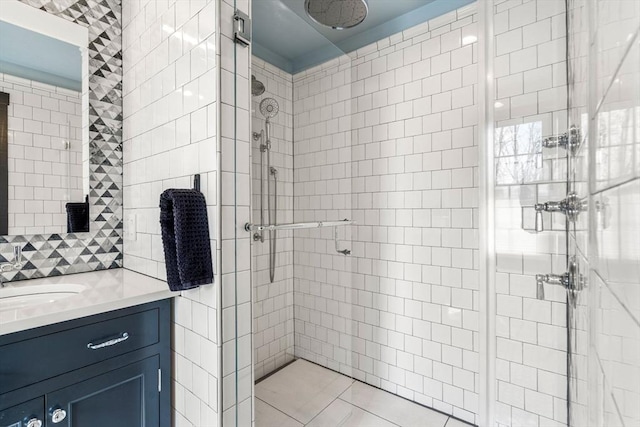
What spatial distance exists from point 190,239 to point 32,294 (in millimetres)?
860

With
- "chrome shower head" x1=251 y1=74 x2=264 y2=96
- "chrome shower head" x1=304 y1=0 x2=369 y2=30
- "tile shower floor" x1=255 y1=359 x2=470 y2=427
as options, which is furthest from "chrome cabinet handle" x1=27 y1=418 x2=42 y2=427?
"chrome shower head" x1=304 y1=0 x2=369 y2=30

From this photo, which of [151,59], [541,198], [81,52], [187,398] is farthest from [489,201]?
[81,52]

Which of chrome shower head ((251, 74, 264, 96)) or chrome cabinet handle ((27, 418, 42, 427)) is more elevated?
chrome shower head ((251, 74, 264, 96))

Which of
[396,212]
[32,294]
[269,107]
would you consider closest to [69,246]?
[32,294]

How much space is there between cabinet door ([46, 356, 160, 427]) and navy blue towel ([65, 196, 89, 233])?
814 millimetres

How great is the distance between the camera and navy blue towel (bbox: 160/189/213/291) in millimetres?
1014

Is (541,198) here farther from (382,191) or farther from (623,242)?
(623,242)

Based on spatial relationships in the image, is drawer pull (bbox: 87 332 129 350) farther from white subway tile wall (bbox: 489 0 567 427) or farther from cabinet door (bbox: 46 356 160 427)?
white subway tile wall (bbox: 489 0 567 427)

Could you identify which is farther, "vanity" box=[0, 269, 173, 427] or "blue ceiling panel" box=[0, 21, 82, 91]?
"blue ceiling panel" box=[0, 21, 82, 91]

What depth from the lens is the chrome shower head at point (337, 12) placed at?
151cm

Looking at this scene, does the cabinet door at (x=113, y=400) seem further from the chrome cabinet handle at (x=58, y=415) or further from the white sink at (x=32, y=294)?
the white sink at (x=32, y=294)

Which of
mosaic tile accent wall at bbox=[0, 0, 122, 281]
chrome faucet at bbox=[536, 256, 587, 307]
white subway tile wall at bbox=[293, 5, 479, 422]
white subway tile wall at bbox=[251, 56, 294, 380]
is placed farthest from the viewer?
white subway tile wall at bbox=[293, 5, 479, 422]

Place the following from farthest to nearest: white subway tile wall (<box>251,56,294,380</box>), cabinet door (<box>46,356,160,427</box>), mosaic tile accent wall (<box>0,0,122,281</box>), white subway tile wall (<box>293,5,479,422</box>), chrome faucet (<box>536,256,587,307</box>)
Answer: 1. white subway tile wall (<box>293,5,479,422</box>)
2. mosaic tile accent wall (<box>0,0,122,281</box>)
3. white subway tile wall (<box>251,56,294,380</box>)
4. chrome faucet (<box>536,256,587,307</box>)
5. cabinet door (<box>46,356,160,427</box>)

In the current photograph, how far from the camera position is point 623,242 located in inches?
12.8
